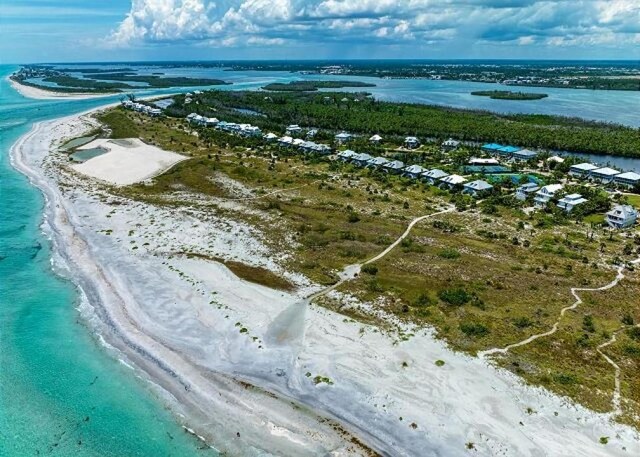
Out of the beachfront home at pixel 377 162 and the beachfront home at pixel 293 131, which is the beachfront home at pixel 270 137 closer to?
the beachfront home at pixel 293 131

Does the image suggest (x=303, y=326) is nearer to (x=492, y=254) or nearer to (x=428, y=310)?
(x=428, y=310)

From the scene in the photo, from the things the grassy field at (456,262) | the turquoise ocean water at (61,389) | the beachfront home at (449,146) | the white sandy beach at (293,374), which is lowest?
the turquoise ocean water at (61,389)

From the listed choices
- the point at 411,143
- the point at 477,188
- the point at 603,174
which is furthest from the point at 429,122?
the point at 477,188

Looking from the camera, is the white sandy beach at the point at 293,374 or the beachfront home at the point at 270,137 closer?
the white sandy beach at the point at 293,374

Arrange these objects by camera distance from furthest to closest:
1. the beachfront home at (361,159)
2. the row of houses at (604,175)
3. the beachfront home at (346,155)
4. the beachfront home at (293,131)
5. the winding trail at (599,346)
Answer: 1. the beachfront home at (293,131)
2. the beachfront home at (346,155)
3. the beachfront home at (361,159)
4. the row of houses at (604,175)
5. the winding trail at (599,346)

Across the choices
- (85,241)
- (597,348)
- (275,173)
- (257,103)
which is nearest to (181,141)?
(275,173)

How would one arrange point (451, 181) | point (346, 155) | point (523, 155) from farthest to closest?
point (523, 155)
point (346, 155)
point (451, 181)

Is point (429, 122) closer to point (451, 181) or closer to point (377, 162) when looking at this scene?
point (377, 162)

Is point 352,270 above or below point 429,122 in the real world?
below

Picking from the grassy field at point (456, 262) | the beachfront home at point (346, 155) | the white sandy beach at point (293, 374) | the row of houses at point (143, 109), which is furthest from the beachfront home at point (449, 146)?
the row of houses at point (143, 109)
